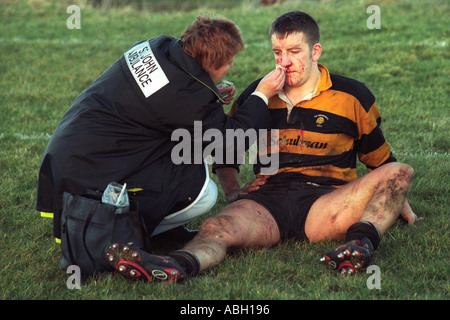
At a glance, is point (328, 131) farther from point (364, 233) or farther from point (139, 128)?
point (139, 128)

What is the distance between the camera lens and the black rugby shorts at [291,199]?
456cm

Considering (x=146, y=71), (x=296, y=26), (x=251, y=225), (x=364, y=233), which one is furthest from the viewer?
(x=296, y=26)

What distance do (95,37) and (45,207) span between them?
31.0ft

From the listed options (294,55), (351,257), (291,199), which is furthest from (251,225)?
(294,55)

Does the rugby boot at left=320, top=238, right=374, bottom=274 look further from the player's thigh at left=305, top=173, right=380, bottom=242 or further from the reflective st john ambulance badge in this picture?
the reflective st john ambulance badge

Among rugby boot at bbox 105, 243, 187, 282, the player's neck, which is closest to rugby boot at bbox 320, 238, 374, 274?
rugby boot at bbox 105, 243, 187, 282

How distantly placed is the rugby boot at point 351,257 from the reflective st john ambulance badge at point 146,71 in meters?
1.52

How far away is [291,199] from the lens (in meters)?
4.61

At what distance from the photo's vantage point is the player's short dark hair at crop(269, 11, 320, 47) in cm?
460

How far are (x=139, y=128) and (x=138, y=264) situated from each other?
3.16 feet

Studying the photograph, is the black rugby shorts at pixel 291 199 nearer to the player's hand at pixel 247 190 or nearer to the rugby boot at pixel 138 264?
the player's hand at pixel 247 190

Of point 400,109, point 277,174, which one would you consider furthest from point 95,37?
point 277,174

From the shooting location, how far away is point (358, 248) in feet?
12.5
